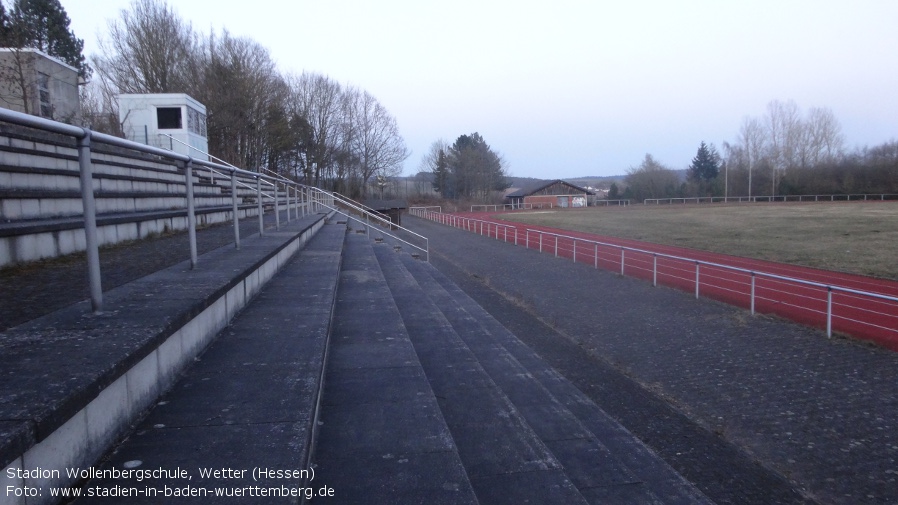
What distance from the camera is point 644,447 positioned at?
5137 millimetres

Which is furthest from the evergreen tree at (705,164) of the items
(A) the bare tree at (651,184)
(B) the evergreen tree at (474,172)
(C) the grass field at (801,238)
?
(C) the grass field at (801,238)

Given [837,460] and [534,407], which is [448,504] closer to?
[534,407]

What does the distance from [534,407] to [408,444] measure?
261cm

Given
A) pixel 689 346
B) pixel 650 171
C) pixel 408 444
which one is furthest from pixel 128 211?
pixel 650 171

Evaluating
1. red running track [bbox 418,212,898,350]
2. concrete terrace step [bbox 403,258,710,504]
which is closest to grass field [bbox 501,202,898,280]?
red running track [bbox 418,212,898,350]

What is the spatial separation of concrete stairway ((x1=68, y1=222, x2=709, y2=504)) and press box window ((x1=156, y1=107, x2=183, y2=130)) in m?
14.9

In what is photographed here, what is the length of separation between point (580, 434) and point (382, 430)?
2.10m

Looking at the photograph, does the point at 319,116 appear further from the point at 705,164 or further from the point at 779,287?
the point at 705,164

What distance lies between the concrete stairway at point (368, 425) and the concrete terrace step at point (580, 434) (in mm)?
17

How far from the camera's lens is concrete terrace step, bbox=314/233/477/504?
2961mm

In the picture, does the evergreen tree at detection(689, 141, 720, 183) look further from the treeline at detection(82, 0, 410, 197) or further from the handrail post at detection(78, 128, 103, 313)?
the handrail post at detection(78, 128, 103, 313)

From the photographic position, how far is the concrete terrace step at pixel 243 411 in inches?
98.0

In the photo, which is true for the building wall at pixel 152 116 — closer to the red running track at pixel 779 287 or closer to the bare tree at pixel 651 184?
the red running track at pixel 779 287

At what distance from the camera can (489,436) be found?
4.29 m
